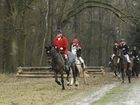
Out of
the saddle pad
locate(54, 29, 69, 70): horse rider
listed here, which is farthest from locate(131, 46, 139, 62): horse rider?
locate(54, 29, 69, 70): horse rider

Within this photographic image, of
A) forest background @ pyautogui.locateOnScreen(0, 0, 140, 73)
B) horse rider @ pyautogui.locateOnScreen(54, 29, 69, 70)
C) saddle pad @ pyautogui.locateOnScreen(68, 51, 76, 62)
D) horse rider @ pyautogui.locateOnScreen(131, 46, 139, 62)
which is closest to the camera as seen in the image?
horse rider @ pyautogui.locateOnScreen(54, 29, 69, 70)

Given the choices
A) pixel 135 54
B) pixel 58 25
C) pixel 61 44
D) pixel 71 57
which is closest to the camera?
pixel 61 44

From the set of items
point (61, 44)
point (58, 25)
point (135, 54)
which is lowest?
point (135, 54)

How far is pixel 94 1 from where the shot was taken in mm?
39469

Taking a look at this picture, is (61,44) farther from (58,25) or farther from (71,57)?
(58,25)

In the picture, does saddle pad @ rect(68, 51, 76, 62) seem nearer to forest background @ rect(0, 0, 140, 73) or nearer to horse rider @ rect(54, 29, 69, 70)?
horse rider @ rect(54, 29, 69, 70)

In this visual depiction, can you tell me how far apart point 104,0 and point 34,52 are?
2835cm

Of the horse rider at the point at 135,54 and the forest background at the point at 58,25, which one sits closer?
the horse rider at the point at 135,54

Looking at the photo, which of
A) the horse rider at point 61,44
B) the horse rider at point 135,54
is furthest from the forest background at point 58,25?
the horse rider at point 61,44

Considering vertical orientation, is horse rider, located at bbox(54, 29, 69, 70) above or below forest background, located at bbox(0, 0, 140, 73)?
below

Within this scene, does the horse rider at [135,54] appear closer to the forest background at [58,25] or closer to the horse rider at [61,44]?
the forest background at [58,25]

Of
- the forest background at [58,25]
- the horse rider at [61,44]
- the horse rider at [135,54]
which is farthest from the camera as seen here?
the forest background at [58,25]

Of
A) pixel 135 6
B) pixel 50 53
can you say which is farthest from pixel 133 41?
pixel 50 53

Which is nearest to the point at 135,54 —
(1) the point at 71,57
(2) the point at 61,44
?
(1) the point at 71,57
